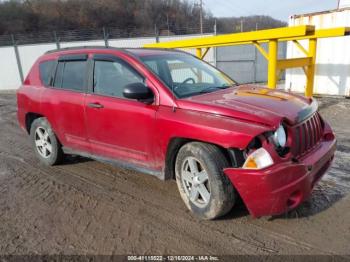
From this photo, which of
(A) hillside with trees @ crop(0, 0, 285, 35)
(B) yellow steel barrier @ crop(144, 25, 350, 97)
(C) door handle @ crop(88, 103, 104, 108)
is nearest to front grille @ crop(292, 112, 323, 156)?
(C) door handle @ crop(88, 103, 104, 108)

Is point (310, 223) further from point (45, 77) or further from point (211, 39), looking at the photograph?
point (211, 39)

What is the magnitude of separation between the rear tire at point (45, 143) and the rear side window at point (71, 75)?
2.50ft

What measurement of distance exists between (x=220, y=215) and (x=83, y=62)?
2805 millimetres

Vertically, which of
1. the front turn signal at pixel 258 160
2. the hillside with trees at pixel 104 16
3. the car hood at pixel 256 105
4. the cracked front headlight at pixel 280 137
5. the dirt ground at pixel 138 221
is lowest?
the dirt ground at pixel 138 221

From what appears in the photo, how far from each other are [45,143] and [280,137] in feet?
12.8

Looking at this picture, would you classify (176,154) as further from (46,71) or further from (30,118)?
(30,118)

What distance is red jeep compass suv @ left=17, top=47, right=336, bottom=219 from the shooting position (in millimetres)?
2900

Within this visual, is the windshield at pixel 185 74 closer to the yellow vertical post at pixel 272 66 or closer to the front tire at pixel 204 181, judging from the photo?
the front tire at pixel 204 181

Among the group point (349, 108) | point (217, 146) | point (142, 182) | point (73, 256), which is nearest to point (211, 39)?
point (349, 108)

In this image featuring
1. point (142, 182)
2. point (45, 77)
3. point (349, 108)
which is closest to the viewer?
point (142, 182)

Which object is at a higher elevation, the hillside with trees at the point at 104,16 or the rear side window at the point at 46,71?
the hillside with trees at the point at 104,16

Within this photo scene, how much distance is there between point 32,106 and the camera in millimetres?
5211

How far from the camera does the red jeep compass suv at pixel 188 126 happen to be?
2900 millimetres

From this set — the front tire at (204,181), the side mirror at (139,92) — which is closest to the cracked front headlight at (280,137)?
the front tire at (204,181)
